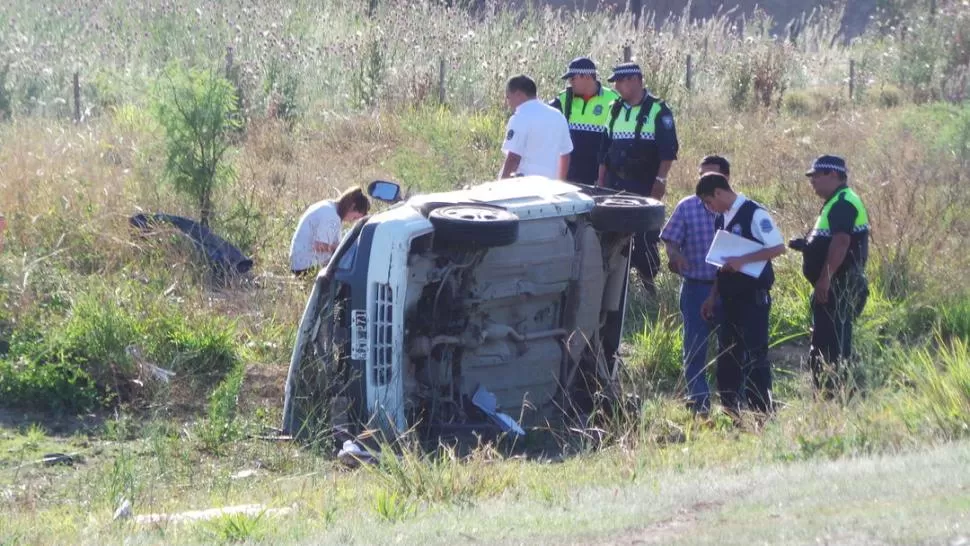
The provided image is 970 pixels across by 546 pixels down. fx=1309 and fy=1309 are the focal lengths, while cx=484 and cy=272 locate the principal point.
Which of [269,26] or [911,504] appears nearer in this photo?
[911,504]

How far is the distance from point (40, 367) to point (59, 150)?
217 inches

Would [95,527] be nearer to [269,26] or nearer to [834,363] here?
[834,363]

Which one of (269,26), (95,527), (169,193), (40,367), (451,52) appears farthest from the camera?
(269,26)

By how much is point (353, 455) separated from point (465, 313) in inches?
38.7

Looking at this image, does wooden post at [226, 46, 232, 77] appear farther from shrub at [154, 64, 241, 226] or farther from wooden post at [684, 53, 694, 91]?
wooden post at [684, 53, 694, 91]

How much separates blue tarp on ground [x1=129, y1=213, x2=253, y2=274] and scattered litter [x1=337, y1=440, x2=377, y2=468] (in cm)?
360

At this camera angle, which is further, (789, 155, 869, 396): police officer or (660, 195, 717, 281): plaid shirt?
(660, 195, 717, 281): plaid shirt

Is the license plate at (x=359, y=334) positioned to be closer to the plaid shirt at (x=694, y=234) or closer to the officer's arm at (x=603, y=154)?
the plaid shirt at (x=694, y=234)

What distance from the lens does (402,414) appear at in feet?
23.0

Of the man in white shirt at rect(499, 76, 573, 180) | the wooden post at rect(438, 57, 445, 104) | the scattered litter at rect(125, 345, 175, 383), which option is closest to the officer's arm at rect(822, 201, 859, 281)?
the man in white shirt at rect(499, 76, 573, 180)

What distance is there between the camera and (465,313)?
7.22 metres

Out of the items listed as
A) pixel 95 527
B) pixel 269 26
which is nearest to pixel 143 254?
pixel 95 527

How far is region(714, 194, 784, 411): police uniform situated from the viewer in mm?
7789

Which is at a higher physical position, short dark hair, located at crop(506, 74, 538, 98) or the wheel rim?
short dark hair, located at crop(506, 74, 538, 98)
